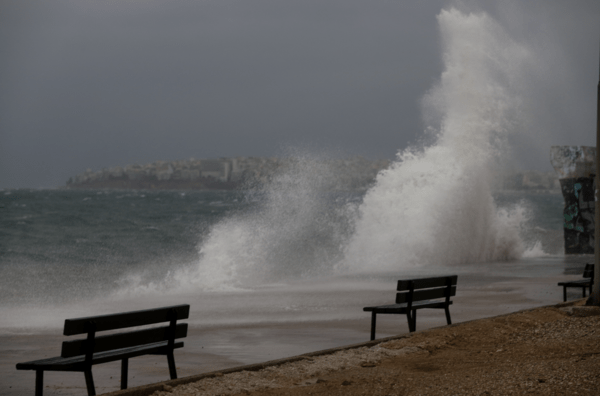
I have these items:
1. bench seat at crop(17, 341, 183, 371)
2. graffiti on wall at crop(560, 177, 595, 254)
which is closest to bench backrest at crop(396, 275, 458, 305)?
bench seat at crop(17, 341, 183, 371)

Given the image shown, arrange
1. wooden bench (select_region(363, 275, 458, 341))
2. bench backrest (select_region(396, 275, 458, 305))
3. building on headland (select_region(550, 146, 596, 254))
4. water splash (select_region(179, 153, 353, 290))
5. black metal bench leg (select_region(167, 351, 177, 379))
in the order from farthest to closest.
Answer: building on headland (select_region(550, 146, 596, 254)) → water splash (select_region(179, 153, 353, 290)) → bench backrest (select_region(396, 275, 458, 305)) → wooden bench (select_region(363, 275, 458, 341)) → black metal bench leg (select_region(167, 351, 177, 379))

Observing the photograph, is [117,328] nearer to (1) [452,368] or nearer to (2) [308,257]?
(1) [452,368]

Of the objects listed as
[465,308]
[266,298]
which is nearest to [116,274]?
[266,298]

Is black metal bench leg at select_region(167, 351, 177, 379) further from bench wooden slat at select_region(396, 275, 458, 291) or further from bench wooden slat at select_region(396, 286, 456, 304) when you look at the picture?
bench wooden slat at select_region(396, 286, 456, 304)

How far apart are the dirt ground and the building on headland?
54.9 ft

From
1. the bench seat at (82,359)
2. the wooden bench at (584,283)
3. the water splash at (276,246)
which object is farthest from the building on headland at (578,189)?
the bench seat at (82,359)

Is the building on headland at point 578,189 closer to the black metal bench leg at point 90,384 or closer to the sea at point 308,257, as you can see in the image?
A: the sea at point 308,257

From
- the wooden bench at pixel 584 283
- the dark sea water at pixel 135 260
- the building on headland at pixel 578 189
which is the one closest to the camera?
the wooden bench at pixel 584 283

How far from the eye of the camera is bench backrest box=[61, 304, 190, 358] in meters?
4.92

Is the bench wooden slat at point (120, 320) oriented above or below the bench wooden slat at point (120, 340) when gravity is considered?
above

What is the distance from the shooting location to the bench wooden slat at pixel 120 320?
4.86 metres

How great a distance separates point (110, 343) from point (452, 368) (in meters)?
2.78

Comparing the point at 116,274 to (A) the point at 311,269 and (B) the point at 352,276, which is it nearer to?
(A) the point at 311,269

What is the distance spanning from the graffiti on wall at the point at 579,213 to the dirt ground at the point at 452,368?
1674 cm
